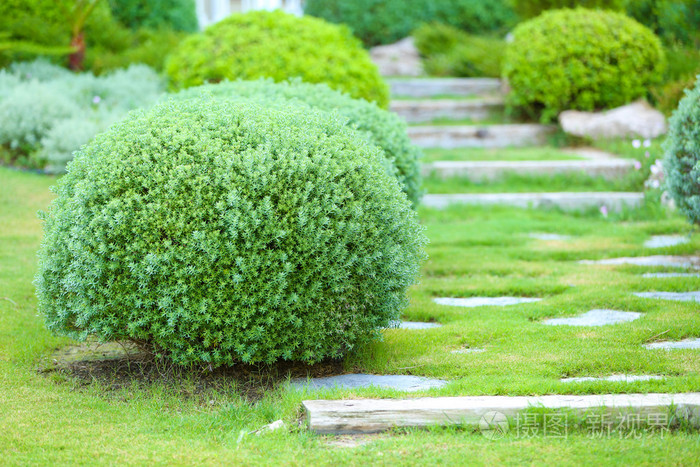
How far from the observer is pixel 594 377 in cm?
357

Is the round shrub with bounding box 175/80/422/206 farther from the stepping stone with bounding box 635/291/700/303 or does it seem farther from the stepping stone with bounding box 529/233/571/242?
the stepping stone with bounding box 635/291/700/303

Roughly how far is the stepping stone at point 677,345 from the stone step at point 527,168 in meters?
4.63

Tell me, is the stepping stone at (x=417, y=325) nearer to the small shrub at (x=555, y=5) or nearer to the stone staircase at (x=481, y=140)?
the stone staircase at (x=481, y=140)

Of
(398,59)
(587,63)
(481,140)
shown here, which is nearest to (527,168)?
(481,140)

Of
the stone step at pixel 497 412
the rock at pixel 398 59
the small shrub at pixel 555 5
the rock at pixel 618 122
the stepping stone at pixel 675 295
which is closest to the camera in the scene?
the stone step at pixel 497 412

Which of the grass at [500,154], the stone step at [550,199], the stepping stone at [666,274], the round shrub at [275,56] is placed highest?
the round shrub at [275,56]

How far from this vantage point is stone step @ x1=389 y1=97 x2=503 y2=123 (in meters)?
10.5

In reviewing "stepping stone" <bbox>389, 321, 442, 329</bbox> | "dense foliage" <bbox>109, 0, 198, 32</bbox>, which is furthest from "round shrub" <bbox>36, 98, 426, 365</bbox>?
"dense foliage" <bbox>109, 0, 198, 32</bbox>

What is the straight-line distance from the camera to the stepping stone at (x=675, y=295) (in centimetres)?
476

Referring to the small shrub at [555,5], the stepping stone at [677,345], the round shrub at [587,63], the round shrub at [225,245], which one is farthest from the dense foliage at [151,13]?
the stepping stone at [677,345]

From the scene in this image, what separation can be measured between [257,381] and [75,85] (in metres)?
6.88

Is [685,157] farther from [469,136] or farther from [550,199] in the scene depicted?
[469,136]

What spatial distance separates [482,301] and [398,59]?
31.3 ft

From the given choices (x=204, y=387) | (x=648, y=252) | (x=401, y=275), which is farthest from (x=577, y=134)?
(x=204, y=387)
